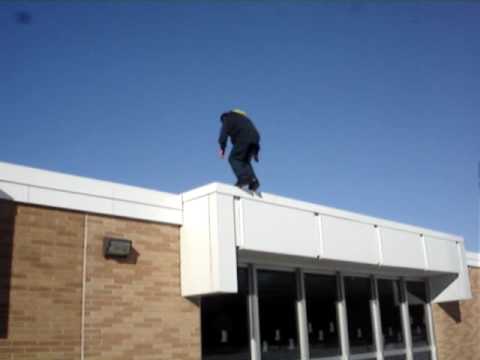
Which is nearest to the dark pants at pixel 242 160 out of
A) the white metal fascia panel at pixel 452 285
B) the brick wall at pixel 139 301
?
A: the brick wall at pixel 139 301

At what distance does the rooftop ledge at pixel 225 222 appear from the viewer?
698cm

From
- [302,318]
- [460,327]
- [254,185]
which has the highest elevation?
[254,185]

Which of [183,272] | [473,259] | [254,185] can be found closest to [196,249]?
[183,272]

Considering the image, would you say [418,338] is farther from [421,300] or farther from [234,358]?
[234,358]

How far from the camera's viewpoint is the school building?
656cm

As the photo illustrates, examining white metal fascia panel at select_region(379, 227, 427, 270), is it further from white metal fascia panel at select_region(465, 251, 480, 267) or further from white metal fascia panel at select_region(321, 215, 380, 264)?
white metal fascia panel at select_region(465, 251, 480, 267)

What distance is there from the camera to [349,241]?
33.0 ft

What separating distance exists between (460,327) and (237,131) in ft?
29.7

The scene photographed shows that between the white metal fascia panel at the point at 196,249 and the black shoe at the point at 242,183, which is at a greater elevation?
the black shoe at the point at 242,183

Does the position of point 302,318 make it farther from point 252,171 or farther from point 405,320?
point 405,320

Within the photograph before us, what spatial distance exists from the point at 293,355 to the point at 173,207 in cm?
337

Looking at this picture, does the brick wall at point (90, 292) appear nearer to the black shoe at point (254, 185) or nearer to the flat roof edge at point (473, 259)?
the black shoe at point (254, 185)

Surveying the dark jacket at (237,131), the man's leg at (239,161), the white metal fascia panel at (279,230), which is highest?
the dark jacket at (237,131)

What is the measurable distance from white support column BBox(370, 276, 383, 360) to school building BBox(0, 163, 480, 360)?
3cm
